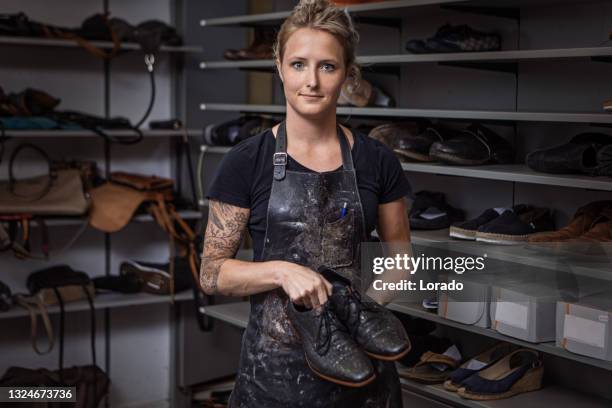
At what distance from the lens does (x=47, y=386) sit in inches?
149

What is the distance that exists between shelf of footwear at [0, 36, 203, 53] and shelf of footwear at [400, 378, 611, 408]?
2092 mm

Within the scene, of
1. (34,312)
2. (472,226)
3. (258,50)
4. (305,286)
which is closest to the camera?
(305,286)

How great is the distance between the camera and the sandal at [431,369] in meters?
3.03

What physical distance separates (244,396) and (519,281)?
1246 millimetres

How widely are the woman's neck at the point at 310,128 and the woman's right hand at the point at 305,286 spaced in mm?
311

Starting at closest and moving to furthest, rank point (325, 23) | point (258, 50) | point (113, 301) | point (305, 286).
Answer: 1. point (305, 286)
2. point (325, 23)
3. point (258, 50)
4. point (113, 301)

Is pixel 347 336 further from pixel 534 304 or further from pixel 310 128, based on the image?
pixel 534 304

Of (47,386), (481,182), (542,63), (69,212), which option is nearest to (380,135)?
(481,182)

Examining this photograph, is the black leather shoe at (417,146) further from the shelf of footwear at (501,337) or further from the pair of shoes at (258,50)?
the pair of shoes at (258,50)

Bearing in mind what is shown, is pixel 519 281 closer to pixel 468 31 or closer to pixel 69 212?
pixel 468 31

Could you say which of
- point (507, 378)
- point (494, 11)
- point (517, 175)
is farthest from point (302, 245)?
point (494, 11)

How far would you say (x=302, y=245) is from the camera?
181cm

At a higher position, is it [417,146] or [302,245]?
[417,146]

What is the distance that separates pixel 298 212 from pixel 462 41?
1411 millimetres
